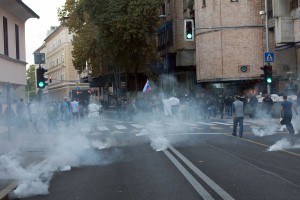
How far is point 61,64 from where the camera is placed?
3939 inches

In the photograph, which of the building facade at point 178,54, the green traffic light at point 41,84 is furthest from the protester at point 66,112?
the building facade at point 178,54

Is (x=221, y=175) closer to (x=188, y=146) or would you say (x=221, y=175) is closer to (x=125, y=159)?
(x=125, y=159)

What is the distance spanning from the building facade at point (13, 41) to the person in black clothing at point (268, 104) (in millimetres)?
13943

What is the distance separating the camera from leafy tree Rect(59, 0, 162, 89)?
4419cm

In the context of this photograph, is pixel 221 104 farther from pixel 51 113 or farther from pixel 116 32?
pixel 116 32

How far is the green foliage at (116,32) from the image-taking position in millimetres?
44188

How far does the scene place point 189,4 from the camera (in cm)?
4456

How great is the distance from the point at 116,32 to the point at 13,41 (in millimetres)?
21067

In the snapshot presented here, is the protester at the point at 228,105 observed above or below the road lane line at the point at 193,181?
above

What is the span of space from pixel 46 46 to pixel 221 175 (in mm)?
115065

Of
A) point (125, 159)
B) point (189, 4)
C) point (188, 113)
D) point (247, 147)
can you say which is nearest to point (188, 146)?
point (247, 147)

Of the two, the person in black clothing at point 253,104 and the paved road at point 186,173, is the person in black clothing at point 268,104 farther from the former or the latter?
the paved road at point 186,173

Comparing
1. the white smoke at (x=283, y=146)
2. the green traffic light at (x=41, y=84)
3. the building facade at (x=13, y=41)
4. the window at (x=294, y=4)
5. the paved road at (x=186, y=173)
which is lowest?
the paved road at (x=186, y=173)

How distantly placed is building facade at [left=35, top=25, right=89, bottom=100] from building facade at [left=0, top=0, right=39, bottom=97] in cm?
6055
